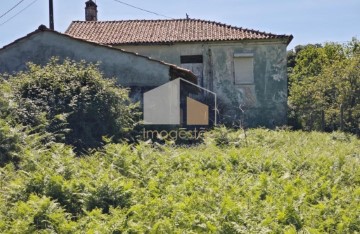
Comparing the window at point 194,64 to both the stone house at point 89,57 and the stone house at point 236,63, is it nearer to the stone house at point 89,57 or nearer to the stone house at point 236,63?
the stone house at point 236,63

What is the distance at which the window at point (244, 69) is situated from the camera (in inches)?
852

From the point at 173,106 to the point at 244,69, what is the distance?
7505 millimetres

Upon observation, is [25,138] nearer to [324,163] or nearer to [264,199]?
[264,199]

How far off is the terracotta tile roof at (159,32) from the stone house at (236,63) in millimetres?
49

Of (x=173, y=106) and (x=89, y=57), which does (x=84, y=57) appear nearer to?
(x=89, y=57)

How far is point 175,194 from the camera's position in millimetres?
6148

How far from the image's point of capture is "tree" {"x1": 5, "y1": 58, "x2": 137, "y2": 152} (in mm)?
11070

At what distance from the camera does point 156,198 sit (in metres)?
5.96

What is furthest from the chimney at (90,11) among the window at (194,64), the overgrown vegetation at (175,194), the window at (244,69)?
the overgrown vegetation at (175,194)

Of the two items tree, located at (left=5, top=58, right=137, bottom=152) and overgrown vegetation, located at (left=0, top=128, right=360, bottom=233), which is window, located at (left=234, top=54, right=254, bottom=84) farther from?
overgrown vegetation, located at (left=0, top=128, right=360, bottom=233)

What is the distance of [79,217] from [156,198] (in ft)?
3.36

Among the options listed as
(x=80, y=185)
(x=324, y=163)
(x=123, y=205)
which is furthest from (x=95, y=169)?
(x=324, y=163)

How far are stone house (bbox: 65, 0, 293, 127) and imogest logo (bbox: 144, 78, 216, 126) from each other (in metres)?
4.12

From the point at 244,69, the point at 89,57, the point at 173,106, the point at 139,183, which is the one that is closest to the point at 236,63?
the point at 244,69
